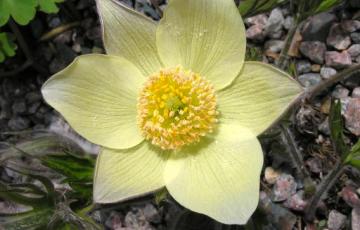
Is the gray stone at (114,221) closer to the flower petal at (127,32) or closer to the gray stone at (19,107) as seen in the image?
the gray stone at (19,107)

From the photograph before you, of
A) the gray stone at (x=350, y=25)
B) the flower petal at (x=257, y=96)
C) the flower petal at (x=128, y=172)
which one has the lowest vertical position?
the flower petal at (x=128, y=172)

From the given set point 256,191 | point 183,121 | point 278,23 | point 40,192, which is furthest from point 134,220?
point 278,23

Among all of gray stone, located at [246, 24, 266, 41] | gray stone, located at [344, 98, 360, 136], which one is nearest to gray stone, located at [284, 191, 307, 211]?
gray stone, located at [344, 98, 360, 136]

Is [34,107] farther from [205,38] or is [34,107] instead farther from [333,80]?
[333,80]

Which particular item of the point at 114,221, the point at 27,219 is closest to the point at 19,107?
the point at 114,221

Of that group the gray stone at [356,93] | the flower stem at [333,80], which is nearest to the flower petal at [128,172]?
the flower stem at [333,80]

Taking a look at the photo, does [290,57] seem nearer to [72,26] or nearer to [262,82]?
[262,82]
